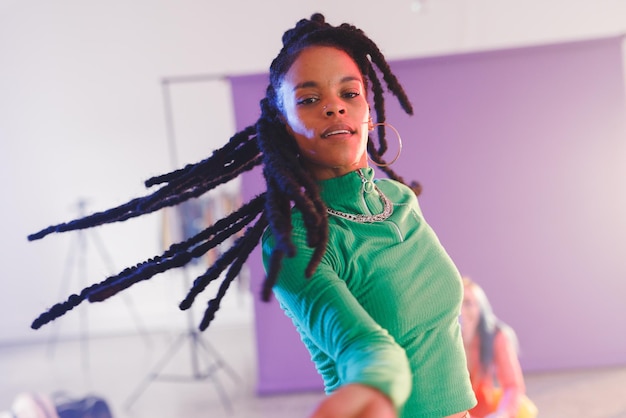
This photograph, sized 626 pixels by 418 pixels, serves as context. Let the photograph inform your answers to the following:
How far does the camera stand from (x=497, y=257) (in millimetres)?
3439

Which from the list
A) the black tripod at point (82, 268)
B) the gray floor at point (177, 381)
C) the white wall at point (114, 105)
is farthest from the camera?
the black tripod at point (82, 268)

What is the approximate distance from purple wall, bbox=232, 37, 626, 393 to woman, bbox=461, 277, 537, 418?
2.27 feet

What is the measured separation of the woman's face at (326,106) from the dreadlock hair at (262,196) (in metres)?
0.03

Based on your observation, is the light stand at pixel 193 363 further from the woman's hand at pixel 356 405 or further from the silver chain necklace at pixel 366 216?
the woman's hand at pixel 356 405

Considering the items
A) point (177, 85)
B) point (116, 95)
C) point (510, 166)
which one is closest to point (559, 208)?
point (510, 166)

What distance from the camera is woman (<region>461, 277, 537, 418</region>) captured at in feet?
7.46

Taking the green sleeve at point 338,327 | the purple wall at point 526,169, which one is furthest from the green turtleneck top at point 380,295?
the purple wall at point 526,169

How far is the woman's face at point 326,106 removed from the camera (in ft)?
2.85

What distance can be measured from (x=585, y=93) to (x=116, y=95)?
386cm

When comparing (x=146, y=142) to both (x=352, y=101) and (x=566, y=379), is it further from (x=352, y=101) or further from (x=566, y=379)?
(x=352, y=101)

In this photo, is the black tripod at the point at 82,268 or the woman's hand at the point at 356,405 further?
the black tripod at the point at 82,268

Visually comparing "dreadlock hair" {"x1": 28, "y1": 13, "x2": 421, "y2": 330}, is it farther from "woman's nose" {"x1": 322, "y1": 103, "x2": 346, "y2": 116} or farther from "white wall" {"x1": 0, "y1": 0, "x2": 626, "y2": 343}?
"white wall" {"x1": 0, "y1": 0, "x2": 626, "y2": 343}

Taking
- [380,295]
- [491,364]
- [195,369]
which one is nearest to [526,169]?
[491,364]

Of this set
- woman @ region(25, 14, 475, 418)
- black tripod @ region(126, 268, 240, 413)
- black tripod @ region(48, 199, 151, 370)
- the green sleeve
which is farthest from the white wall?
the green sleeve
